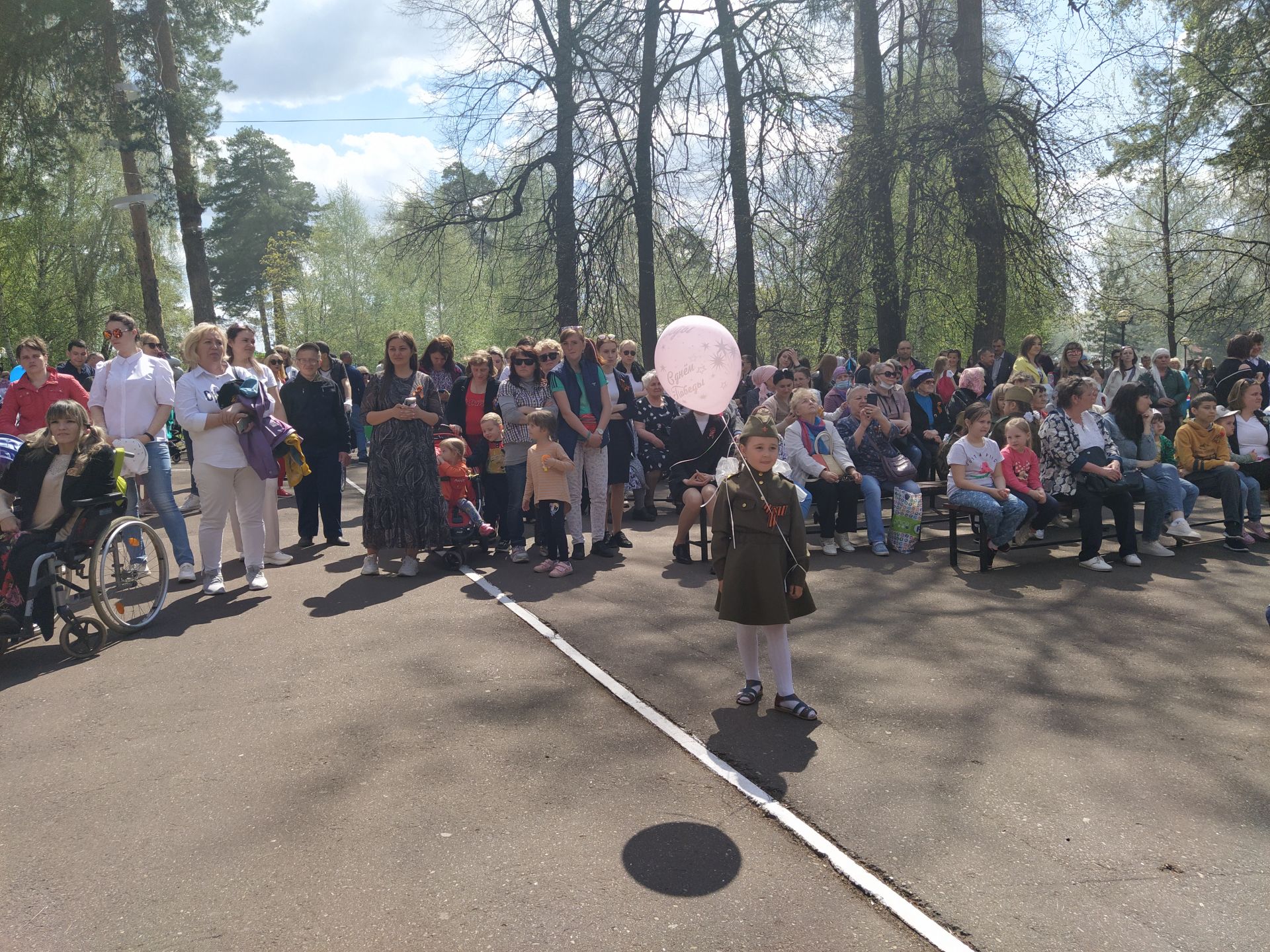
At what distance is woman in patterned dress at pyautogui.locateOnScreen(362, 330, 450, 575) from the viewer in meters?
8.29

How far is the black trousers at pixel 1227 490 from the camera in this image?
30.0 ft

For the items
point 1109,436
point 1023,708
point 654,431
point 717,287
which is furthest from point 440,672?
point 717,287

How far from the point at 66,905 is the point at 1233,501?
33.0 feet

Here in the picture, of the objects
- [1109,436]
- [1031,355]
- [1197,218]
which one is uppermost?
[1197,218]

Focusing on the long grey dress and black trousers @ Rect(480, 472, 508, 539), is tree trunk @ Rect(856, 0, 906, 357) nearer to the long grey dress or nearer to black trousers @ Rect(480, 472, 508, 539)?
black trousers @ Rect(480, 472, 508, 539)

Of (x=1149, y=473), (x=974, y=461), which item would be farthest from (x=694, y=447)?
(x=1149, y=473)

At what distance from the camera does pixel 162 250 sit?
43062 mm

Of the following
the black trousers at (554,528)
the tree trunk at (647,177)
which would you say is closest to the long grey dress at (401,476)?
the black trousers at (554,528)

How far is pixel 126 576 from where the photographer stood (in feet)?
22.1

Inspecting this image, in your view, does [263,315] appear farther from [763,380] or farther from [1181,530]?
[1181,530]

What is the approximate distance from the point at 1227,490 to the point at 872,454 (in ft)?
11.7

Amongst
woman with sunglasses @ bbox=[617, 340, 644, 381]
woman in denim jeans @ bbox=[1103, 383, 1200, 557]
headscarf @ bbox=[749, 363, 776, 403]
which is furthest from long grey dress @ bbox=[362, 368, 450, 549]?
woman in denim jeans @ bbox=[1103, 383, 1200, 557]

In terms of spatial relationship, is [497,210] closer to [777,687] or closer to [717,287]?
[717,287]

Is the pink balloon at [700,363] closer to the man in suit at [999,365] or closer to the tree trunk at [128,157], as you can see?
the man in suit at [999,365]
